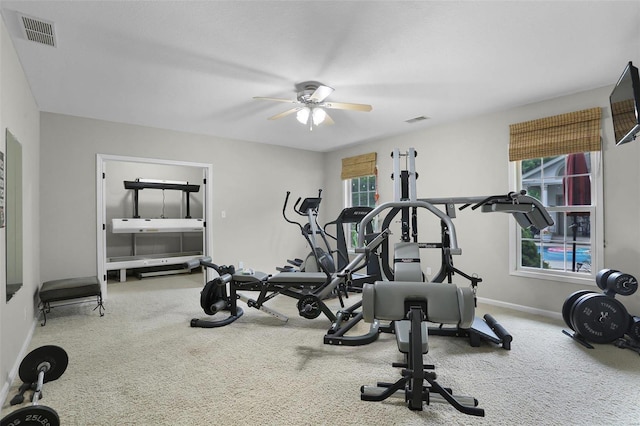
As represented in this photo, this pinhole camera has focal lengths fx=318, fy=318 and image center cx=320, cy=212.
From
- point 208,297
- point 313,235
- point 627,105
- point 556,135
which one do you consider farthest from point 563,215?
point 208,297

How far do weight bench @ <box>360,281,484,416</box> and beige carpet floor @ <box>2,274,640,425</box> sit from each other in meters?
0.08

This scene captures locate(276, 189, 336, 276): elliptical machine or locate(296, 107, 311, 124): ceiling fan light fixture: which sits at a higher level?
locate(296, 107, 311, 124): ceiling fan light fixture

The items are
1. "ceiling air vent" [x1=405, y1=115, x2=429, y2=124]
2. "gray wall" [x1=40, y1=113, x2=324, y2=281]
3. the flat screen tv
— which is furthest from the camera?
"ceiling air vent" [x1=405, y1=115, x2=429, y2=124]

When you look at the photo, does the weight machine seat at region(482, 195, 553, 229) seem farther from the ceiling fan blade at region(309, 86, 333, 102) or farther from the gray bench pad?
the gray bench pad

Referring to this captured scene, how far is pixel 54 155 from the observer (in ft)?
13.9

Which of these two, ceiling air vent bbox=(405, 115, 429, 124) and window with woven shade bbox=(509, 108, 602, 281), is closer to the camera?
window with woven shade bbox=(509, 108, 602, 281)

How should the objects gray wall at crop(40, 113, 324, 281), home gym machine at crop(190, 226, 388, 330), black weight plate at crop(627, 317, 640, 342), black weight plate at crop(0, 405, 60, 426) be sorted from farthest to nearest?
1. gray wall at crop(40, 113, 324, 281)
2. home gym machine at crop(190, 226, 388, 330)
3. black weight plate at crop(627, 317, 640, 342)
4. black weight plate at crop(0, 405, 60, 426)

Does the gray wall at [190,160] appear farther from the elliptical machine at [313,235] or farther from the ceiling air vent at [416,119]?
the ceiling air vent at [416,119]

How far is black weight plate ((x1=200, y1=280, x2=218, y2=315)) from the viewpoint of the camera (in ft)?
11.4

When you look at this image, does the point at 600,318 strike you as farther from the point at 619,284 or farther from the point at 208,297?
the point at 208,297

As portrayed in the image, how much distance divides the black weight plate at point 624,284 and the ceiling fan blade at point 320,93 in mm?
3119

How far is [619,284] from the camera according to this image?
9.30 ft

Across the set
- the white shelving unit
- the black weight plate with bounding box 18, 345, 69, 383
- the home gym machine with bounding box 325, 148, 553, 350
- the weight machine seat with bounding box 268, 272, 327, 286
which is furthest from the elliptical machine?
the black weight plate with bounding box 18, 345, 69, 383

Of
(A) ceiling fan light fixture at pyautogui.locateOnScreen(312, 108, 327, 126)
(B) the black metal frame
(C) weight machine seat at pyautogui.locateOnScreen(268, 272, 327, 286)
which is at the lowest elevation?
(B) the black metal frame
